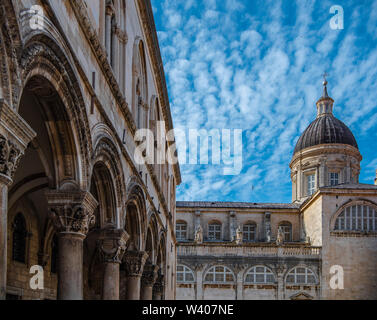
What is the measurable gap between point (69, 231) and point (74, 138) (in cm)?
164

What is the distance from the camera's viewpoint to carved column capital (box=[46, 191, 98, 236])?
33.6 feet

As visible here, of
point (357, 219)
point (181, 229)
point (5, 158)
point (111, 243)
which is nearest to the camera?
point (5, 158)

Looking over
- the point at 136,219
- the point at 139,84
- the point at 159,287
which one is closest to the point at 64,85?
the point at 136,219

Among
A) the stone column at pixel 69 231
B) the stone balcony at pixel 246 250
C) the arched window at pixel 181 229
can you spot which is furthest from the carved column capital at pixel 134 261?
the arched window at pixel 181 229

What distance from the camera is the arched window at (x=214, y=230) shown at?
58931 mm

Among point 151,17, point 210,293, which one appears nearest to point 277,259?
point 210,293

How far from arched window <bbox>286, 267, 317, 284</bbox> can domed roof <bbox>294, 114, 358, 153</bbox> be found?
1626 cm

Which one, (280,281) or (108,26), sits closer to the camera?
(108,26)

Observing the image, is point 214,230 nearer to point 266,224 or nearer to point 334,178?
point 266,224

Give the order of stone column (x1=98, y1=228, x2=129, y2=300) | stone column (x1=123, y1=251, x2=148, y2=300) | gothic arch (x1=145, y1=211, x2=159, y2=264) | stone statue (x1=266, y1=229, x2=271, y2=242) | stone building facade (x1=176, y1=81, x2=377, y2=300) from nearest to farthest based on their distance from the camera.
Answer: stone column (x1=98, y1=228, x2=129, y2=300)
stone column (x1=123, y1=251, x2=148, y2=300)
gothic arch (x1=145, y1=211, x2=159, y2=264)
stone building facade (x1=176, y1=81, x2=377, y2=300)
stone statue (x1=266, y1=229, x2=271, y2=242)

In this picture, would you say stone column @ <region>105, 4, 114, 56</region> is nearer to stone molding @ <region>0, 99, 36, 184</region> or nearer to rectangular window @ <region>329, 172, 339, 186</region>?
stone molding @ <region>0, 99, 36, 184</region>

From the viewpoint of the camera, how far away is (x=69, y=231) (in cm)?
1030

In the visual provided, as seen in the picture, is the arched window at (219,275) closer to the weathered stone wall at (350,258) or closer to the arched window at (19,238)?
the weathered stone wall at (350,258)

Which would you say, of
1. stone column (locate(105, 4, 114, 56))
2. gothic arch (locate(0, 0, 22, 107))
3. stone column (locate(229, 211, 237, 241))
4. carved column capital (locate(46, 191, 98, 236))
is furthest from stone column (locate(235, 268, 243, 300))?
gothic arch (locate(0, 0, 22, 107))
